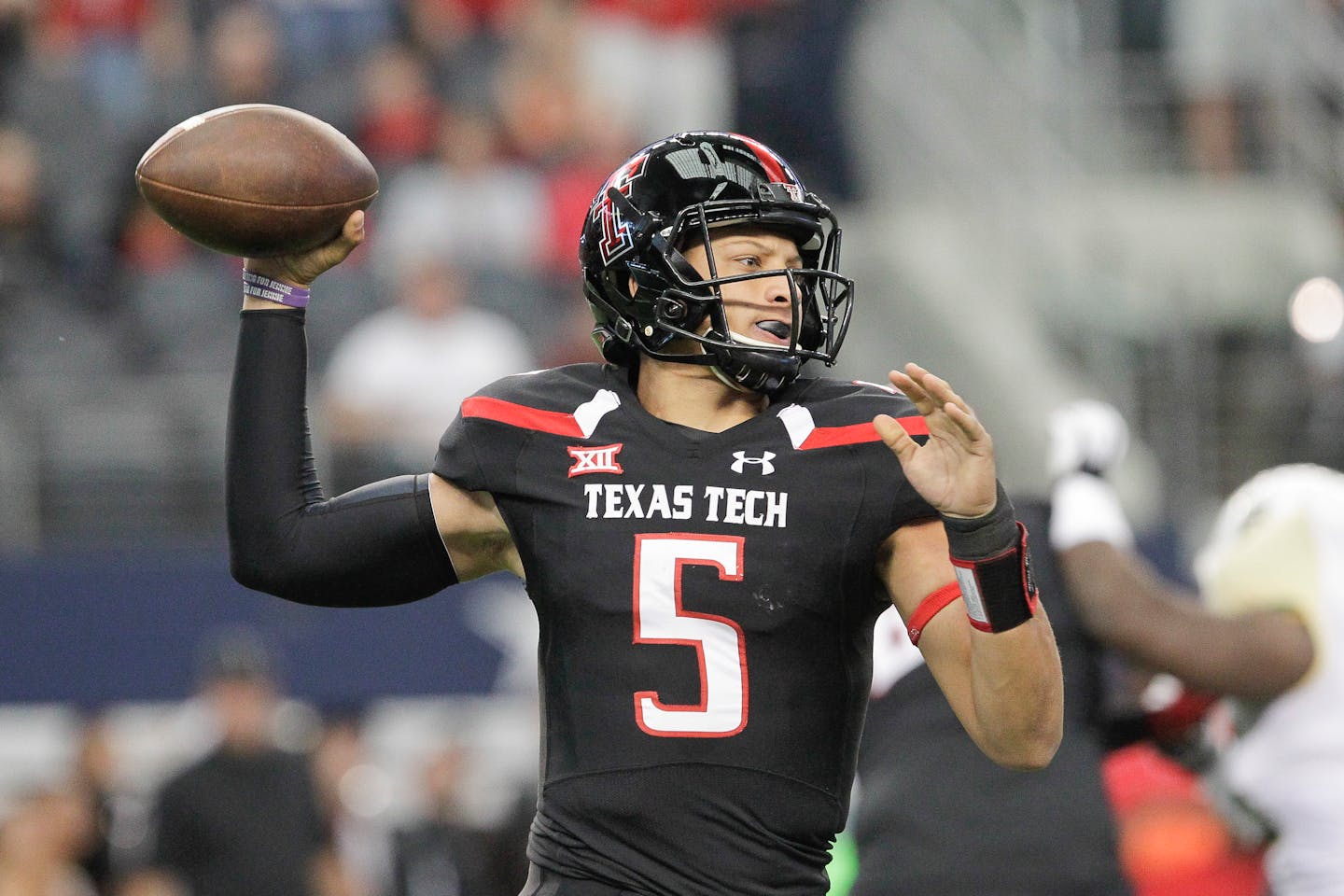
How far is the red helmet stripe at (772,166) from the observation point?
3160 mm

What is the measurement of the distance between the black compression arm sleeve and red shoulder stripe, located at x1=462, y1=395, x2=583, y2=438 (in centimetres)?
16

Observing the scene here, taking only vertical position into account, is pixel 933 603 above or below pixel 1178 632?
above

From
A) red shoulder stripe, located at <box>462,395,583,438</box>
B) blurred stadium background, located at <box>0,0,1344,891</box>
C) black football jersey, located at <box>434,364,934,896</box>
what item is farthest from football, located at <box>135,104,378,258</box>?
blurred stadium background, located at <box>0,0,1344,891</box>

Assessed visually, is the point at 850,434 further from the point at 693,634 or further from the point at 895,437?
the point at 693,634

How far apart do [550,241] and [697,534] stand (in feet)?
21.2

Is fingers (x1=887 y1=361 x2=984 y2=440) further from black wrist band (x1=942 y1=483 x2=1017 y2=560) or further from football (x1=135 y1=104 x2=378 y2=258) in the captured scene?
football (x1=135 y1=104 x2=378 y2=258)

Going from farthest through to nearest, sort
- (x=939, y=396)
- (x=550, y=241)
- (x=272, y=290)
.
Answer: (x=550, y=241), (x=272, y=290), (x=939, y=396)

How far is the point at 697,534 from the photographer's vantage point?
2.92 meters

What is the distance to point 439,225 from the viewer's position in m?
9.21

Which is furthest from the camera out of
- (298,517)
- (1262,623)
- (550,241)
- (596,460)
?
(550,241)

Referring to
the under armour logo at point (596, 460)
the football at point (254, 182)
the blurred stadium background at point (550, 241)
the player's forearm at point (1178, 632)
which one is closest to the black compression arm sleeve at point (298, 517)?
the football at point (254, 182)

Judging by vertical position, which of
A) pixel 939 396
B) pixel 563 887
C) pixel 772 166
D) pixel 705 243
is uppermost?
pixel 772 166

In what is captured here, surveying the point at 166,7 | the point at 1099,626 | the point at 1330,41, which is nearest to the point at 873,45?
the point at 1330,41

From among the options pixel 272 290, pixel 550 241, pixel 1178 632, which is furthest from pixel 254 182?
pixel 550 241
